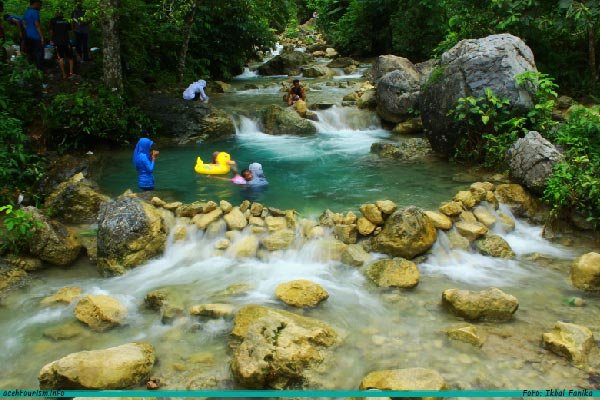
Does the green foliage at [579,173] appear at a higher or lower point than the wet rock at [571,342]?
higher

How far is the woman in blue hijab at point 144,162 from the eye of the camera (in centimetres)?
831

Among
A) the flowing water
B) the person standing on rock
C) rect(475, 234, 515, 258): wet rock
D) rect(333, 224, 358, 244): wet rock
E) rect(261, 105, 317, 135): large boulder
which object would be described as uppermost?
the person standing on rock

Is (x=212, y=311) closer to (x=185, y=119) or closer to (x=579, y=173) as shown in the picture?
(x=579, y=173)

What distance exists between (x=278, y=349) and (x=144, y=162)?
5.10m

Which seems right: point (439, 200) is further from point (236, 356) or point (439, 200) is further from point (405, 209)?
point (236, 356)

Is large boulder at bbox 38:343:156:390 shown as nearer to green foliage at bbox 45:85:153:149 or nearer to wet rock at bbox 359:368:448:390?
wet rock at bbox 359:368:448:390

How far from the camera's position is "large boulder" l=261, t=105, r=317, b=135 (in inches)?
518

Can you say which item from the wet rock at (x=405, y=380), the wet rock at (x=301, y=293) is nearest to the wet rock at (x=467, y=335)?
the wet rock at (x=405, y=380)

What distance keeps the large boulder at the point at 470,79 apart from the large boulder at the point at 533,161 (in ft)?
4.29

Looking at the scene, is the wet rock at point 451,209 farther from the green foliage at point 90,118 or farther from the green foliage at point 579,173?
the green foliage at point 90,118

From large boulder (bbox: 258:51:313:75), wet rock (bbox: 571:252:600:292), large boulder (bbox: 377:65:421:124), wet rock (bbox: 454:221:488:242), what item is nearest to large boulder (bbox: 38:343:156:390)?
wet rock (bbox: 454:221:488:242)

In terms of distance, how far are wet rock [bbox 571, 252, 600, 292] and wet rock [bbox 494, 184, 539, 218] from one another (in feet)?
6.88

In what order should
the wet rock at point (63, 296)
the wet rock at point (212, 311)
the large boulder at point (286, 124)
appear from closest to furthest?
the wet rock at point (212, 311) → the wet rock at point (63, 296) → the large boulder at point (286, 124)

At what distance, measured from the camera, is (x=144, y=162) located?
333 inches
